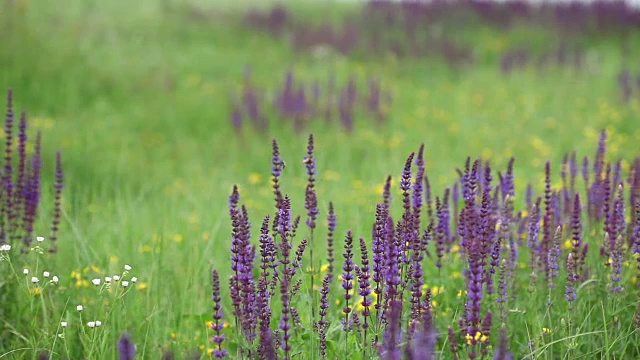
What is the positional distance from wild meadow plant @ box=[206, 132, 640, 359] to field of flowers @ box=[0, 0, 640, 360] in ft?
0.07

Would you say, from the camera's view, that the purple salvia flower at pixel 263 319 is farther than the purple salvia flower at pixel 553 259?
No

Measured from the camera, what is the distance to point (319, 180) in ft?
18.8

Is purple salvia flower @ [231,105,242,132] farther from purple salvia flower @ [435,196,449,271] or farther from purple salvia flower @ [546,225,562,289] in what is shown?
purple salvia flower @ [546,225,562,289]

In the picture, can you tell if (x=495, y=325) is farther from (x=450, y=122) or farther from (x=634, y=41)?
(x=634, y=41)

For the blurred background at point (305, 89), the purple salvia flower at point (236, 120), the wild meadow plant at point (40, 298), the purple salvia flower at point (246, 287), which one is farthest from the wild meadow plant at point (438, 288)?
the purple salvia flower at point (236, 120)

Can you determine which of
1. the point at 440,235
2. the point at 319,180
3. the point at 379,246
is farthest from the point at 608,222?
the point at 319,180

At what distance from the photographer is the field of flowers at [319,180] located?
303cm

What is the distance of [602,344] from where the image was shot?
3.30 meters

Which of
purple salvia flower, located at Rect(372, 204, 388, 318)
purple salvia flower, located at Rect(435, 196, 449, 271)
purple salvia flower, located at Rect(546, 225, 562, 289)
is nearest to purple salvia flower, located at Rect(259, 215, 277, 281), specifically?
purple salvia flower, located at Rect(372, 204, 388, 318)

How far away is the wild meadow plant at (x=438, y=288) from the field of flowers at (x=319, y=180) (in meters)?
0.02

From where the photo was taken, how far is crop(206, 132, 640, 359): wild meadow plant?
8.78 ft

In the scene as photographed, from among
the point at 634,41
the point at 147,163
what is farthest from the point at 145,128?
the point at 634,41

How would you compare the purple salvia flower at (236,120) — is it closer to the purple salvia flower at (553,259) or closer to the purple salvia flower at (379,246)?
the purple salvia flower at (553,259)

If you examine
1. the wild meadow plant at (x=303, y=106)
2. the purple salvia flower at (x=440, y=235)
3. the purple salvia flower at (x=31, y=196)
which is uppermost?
the wild meadow plant at (x=303, y=106)
